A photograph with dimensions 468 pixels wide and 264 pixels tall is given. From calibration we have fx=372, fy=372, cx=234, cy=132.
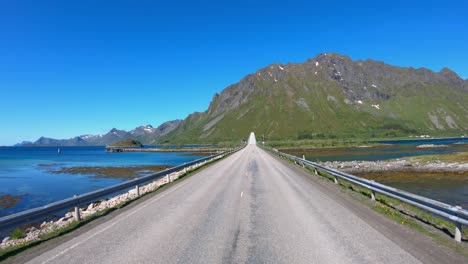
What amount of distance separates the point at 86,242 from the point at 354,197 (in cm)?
1129

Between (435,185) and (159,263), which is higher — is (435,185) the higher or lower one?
the lower one

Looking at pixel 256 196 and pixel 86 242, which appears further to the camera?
pixel 256 196

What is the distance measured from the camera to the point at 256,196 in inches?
653

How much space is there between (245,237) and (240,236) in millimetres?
153

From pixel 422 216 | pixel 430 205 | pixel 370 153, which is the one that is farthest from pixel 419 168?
pixel 370 153

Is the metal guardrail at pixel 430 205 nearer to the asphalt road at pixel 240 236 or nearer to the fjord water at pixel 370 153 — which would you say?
the asphalt road at pixel 240 236

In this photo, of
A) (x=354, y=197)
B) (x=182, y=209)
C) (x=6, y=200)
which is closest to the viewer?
(x=182, y=209)

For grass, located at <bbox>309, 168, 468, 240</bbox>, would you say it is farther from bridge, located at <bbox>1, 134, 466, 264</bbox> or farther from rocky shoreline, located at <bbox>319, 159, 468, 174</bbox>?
rocky shoreline, located at <bbox>319, 159, 468, 174</bbox>

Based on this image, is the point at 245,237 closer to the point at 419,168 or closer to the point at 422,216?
the point at 422,216

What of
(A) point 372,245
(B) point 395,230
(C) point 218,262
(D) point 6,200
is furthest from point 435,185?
(D) point 6,200

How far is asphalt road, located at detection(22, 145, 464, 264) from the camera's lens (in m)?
7.48

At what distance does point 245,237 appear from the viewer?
9.08m

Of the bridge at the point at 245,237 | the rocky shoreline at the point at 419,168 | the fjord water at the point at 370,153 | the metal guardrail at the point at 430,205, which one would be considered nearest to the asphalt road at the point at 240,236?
the bridge at the point at 245,237

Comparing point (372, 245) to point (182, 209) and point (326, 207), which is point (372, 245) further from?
point (182, 209)
